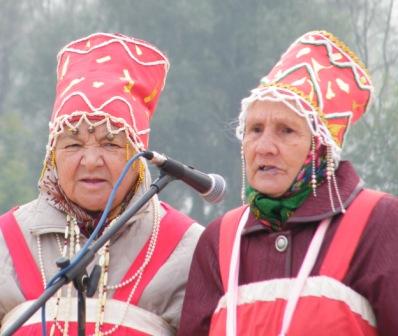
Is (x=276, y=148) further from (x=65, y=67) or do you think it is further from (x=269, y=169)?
(x=65, y=67)

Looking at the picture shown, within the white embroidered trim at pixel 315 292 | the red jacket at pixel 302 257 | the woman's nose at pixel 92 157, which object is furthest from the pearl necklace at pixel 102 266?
the white embroidered trim at pixel 315 292

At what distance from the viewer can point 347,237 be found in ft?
15.2

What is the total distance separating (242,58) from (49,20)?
6.86m

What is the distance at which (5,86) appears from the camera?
1522 inches

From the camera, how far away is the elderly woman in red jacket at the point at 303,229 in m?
4.54

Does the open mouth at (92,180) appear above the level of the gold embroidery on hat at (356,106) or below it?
below

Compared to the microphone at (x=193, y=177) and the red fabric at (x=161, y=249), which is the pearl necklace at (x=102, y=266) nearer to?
the red fabric at (x=161, y=249)

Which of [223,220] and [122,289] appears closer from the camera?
[223,220]

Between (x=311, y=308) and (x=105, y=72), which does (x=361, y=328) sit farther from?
(x=105, y=72)

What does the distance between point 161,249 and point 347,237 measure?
3.60ft

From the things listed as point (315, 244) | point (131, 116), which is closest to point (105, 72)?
point (131, 116)

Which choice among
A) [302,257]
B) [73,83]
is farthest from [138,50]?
[302,257]

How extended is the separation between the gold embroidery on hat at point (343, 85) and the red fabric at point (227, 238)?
57 cm

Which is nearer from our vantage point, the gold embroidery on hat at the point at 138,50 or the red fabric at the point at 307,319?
the red fabric at the point at 307,319
